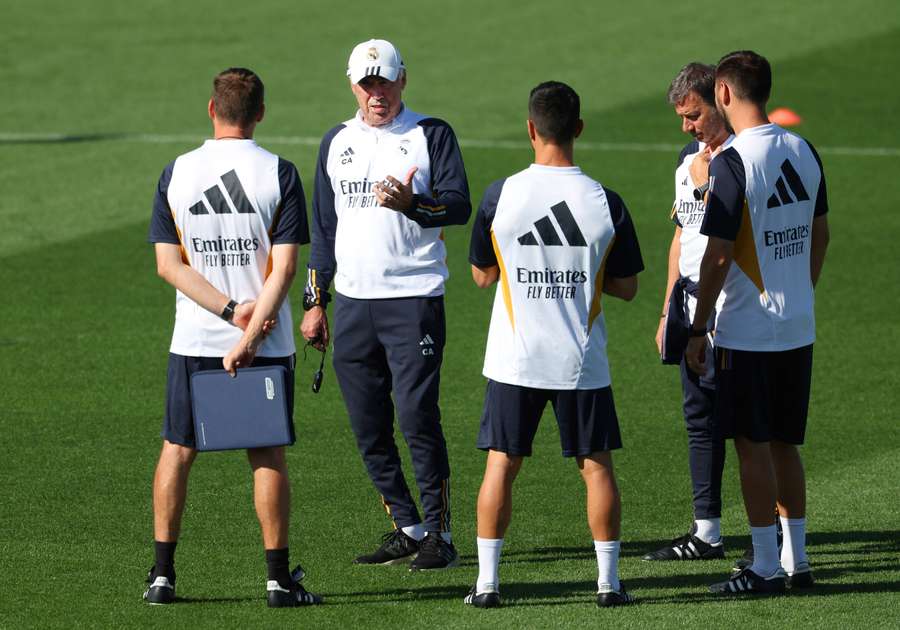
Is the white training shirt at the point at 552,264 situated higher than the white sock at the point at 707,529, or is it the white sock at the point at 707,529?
the white training shirt at the point at 552,264

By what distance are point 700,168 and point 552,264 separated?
4.40 ft

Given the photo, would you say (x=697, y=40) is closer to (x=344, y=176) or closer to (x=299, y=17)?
(x=299, y=17)

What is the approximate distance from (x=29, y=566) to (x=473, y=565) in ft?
6.42

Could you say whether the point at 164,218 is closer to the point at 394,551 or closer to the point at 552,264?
the point at 552,264

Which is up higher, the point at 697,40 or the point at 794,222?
the point at 697,40

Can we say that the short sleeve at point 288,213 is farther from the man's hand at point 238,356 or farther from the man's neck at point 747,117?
the man's neck at point 747,117

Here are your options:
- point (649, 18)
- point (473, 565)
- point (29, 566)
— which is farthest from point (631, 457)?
point (649, 18)

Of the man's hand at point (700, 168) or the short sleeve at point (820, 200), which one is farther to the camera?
the man's hand at point (700, 168)

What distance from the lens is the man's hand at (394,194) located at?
6.61 m

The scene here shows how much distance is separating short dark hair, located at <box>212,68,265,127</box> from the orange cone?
16213mm

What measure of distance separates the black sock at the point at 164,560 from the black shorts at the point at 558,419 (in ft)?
4.39

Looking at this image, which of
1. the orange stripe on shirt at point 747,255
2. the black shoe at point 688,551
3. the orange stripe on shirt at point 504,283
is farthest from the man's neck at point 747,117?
the black shoe at point 688,551

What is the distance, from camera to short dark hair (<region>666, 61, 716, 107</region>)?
706 centimetres

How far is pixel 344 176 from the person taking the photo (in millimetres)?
7219
